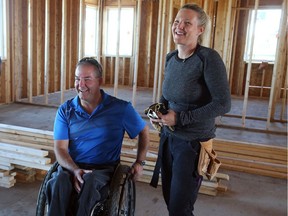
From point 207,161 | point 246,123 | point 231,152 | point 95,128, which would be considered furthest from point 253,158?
point 95,128

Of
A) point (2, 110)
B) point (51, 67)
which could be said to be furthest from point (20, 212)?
point (51, 67)

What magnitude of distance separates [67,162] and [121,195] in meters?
0.36

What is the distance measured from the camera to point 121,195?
1.58 meters

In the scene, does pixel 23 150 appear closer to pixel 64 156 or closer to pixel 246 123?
pixel 64 156

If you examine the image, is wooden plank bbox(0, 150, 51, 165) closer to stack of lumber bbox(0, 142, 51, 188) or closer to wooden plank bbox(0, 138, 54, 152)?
stack of lumber bbox(0, 142, 51, 188)

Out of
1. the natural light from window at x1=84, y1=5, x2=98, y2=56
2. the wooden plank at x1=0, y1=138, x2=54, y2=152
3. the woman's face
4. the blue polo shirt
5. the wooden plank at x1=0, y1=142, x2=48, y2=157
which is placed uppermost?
the natural light from window at x1=84, y1=5, x2=98, y2=56

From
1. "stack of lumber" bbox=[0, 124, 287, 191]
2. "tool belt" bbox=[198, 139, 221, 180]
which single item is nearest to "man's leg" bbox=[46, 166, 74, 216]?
"tool belt" bbox=[198, 139, 221, 180]

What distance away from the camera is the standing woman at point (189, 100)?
59.2 inches

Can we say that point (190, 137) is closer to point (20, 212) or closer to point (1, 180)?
point (20, 212)

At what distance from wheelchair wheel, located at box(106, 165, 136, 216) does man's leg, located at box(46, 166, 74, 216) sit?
0.68 feet

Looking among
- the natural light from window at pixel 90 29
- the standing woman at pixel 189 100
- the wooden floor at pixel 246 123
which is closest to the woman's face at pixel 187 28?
the standing woman at pixel 189 100

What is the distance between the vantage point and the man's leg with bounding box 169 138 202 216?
1.60 metres

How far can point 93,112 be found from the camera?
1.76 m

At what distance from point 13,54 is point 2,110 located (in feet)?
4.24
